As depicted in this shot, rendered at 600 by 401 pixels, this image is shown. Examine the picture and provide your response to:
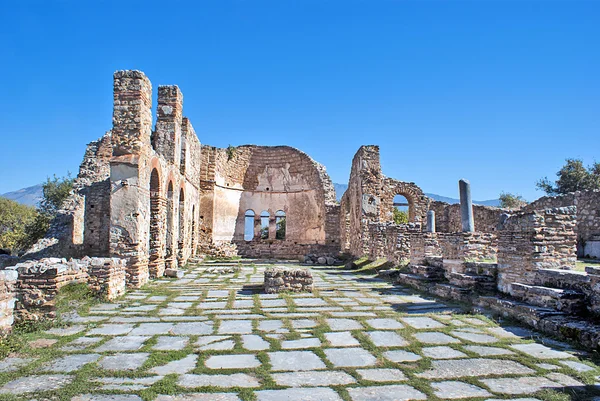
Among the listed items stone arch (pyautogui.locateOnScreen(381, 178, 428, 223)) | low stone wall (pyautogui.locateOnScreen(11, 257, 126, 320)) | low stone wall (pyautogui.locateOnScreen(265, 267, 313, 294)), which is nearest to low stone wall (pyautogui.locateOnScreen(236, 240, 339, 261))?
stone arch (pyautogui.locateOnScreen(381, 178, 428, 223))

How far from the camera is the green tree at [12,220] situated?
90.4 feet

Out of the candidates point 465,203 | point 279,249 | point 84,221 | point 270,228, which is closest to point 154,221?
point 84,221

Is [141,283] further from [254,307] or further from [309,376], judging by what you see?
[309,376]

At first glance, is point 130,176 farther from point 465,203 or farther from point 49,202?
point 49,202

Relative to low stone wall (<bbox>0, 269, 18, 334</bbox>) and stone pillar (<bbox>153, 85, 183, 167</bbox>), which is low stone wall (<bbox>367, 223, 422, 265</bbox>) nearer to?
stone pillar (<bbox>153, 85, 183, 167</bbox>)

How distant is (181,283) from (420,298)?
621 cm

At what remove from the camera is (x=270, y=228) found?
83.4 feet

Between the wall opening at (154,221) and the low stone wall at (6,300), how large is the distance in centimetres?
628

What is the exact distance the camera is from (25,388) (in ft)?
12.1

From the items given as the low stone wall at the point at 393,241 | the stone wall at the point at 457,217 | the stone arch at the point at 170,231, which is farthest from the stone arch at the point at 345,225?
the stone arch at the point at 170,231

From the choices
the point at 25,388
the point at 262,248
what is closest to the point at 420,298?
the point at 25,388

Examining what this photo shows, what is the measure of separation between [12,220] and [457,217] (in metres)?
36.0

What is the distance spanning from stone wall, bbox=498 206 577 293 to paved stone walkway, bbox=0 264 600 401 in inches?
51.7

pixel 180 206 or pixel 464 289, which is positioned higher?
pixel 180 206
